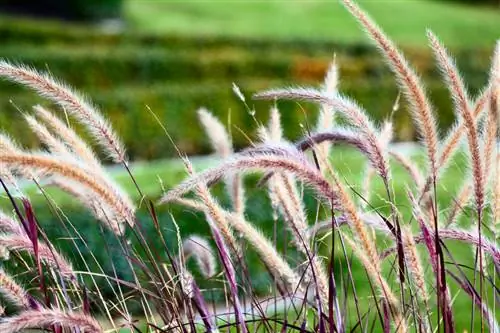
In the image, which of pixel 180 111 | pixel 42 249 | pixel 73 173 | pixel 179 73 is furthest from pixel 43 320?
pixel 179 73

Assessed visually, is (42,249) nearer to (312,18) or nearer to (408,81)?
(408,81)

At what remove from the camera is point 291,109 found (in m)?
12.3

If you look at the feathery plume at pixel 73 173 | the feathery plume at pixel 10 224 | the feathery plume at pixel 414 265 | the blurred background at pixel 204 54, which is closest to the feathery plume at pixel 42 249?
the feathery plume at pixel 10 224

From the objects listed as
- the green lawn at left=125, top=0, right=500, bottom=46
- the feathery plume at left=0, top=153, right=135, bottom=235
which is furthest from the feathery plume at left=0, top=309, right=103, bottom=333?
the green lawn at left=125, top=0, right=500, bottom=46

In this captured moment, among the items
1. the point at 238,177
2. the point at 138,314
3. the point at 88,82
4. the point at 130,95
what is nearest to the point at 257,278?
the point at 138,314

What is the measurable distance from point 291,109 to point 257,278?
667 cm

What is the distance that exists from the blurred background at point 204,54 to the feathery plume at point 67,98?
194cm

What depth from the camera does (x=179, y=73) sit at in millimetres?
15977

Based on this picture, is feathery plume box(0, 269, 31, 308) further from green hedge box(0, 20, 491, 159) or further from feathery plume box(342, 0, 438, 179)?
green hedge box(0, 20, 491, 159)

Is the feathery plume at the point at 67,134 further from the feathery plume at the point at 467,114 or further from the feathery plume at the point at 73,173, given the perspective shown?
the feathery plume at the point at 467,114

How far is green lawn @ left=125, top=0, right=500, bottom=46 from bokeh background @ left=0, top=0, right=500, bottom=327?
0.26ft

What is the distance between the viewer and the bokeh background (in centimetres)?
590

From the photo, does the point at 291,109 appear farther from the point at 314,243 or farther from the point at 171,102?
the point at 314,243

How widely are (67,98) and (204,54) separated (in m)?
14.4
